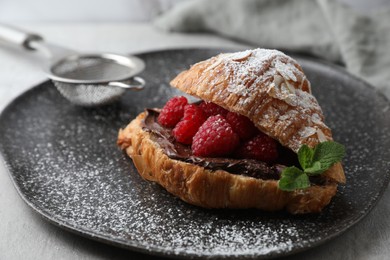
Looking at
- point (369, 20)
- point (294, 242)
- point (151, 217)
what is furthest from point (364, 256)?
point (369, 20)

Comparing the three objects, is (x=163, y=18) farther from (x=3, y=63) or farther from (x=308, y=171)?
(x=308, y=171)

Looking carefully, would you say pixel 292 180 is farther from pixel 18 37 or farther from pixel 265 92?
pixel 18 37

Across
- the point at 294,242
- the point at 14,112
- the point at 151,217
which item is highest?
the point at 294,242

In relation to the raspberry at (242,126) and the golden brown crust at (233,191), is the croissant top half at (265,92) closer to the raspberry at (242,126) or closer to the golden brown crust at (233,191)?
the raspberry at (242,126)

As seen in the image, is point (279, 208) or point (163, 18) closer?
point (279, 208)

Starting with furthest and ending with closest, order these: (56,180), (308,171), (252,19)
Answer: (252,19)
(56,180)
(308,171)

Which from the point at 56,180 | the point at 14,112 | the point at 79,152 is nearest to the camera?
the point at 56,180

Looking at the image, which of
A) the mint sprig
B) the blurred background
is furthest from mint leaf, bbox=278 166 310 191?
the blurred background

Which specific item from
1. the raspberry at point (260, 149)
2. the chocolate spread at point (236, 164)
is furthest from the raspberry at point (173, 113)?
the raspberry at point (260, 149)
